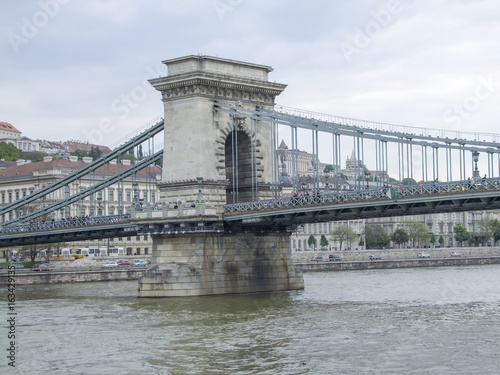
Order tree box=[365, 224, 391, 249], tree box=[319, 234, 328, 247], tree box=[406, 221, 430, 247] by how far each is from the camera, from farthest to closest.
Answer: tree box=[406, 221, 430, 247]
tree box=[365, 224, 391, 249]
tree box=[319, 234, 328, 247]

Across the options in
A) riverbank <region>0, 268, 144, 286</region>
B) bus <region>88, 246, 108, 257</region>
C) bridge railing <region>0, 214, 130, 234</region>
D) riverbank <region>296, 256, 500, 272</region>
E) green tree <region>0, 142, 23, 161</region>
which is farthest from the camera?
green tree <region>0, 142, 23, 161</region>

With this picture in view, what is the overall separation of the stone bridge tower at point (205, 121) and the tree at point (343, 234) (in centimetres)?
7906

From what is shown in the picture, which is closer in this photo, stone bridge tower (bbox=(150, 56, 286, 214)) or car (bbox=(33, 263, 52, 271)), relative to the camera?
stone bridge tower (bbox=(150, 56, 286, 214))

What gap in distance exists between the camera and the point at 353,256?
11838cm

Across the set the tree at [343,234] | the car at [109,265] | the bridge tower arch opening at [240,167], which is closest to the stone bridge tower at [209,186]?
the bridge tower arch opening at [240,167]

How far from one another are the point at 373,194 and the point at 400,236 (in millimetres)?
99394

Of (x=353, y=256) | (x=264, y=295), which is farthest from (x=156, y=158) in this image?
(x=353, y=256)

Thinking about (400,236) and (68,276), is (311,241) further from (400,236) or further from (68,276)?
(68,276)

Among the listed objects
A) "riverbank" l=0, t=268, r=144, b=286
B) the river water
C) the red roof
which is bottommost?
the river water

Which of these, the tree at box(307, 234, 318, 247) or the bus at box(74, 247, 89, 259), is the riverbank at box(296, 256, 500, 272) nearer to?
the bus at box(74, 247, 89, 259)

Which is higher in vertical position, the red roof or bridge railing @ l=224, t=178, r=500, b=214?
the red roof

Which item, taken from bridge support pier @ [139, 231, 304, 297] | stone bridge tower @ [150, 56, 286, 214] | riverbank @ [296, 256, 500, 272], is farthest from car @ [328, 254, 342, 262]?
stone bridge tower @ [150, 56, 286, 214]

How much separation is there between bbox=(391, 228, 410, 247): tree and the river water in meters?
85.5

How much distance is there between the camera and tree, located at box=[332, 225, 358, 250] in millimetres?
137663
